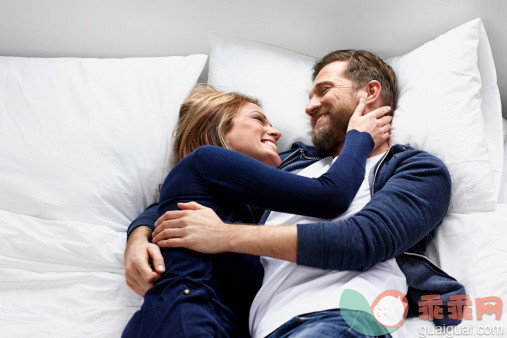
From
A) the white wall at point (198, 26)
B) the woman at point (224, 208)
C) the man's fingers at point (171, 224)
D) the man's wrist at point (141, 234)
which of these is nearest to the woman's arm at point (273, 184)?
the woman at point (224, 208)

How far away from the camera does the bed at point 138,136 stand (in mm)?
1134

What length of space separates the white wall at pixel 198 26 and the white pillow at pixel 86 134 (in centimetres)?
13

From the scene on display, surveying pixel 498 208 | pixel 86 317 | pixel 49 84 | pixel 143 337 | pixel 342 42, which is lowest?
pixel 86 317

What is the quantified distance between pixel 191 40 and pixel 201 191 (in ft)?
2.41

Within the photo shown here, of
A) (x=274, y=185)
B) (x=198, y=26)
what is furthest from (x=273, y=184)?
(x=198, y=26)

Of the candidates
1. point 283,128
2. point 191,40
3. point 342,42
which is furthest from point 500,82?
point 191,40

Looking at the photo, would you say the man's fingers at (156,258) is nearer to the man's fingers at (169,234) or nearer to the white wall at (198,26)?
the man's fingers at (169,234)

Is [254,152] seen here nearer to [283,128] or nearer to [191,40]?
[283,128]

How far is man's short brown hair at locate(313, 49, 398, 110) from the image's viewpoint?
1.42 m

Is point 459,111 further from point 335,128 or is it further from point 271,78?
point 271,78

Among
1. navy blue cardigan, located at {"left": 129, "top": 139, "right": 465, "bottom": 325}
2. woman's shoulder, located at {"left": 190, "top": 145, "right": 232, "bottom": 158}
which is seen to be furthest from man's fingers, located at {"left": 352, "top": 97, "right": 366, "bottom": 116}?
woman's shoulder, located at {"left": 190, "top": 145, "right": 232, "bottom": 158}

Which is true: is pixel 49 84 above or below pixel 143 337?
above

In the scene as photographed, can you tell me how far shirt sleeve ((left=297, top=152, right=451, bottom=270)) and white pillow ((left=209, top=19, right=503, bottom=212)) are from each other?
0.16 metres

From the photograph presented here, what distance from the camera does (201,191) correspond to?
1.11m
